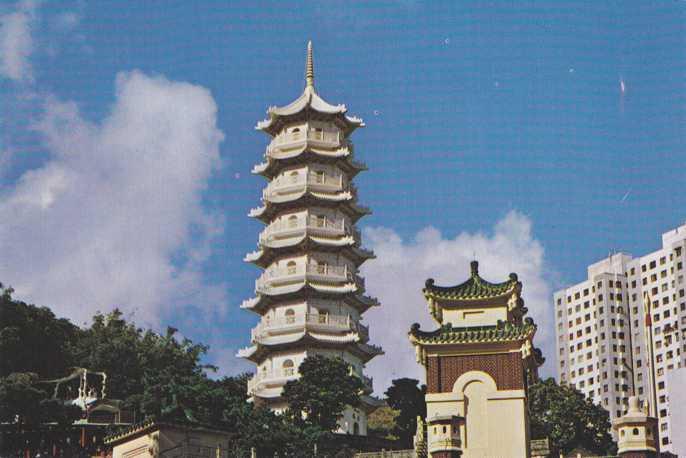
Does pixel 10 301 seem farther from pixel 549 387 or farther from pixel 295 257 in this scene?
pixel 549 387

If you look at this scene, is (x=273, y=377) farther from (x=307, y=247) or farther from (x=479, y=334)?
(x=479, y=334)

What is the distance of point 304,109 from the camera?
9456 cm

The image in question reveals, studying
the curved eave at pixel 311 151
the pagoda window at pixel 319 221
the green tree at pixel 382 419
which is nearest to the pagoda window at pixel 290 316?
the pagoda window at pixel 319 221

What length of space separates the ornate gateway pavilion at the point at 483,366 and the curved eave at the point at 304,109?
4317cm

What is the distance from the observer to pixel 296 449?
2667 inches

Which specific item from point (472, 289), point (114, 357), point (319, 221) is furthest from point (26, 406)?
point (319, 221)

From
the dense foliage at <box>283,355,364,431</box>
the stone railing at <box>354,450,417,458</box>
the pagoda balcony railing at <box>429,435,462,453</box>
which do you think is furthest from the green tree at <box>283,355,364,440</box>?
the pagoda balcony railing at <box>429,435,462,453</box>

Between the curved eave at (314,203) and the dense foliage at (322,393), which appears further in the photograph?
the curved eave at (314,203)

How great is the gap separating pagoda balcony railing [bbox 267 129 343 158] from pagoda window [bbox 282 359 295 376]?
16219mm

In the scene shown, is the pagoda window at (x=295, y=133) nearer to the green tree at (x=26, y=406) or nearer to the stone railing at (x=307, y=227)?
the stone railing at (x=307, y=227)

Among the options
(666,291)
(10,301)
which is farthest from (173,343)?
(666,291)

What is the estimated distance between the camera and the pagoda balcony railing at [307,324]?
88.0m

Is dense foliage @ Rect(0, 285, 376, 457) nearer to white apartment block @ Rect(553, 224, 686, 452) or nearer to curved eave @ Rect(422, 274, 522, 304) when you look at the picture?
curved eave @ Rect(422, 274, 522, 304)

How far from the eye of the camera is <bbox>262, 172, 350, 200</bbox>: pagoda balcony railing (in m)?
93.1
